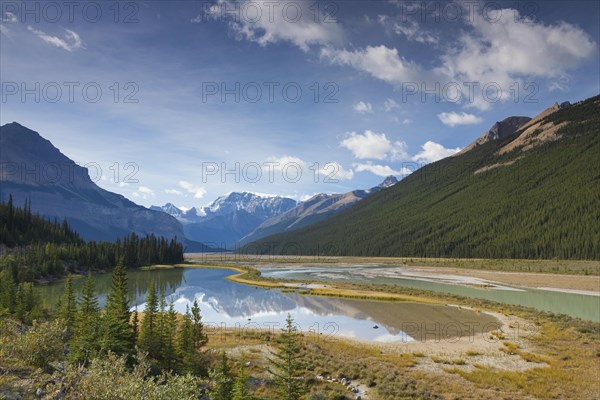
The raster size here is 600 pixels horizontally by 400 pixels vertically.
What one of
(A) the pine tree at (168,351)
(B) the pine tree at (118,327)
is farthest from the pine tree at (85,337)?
(A) the pine tree at (168,351)

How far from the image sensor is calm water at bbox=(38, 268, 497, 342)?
4262 centimetres

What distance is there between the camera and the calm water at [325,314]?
42.6m

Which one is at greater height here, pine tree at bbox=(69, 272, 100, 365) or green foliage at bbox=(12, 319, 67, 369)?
green foliage at bbox=(12, 319, 67, 369)

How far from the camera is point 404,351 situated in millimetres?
33594

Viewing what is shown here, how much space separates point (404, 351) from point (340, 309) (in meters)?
23.7

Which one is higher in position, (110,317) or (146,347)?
(110,317)

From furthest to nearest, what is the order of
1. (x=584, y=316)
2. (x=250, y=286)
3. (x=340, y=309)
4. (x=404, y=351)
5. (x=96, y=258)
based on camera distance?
(x=96, y=258), (x=250, y=286), (x=340, y=309), (x=584, y=316), (x=404, y=351)

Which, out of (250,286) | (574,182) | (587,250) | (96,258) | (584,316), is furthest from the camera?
(574,182)

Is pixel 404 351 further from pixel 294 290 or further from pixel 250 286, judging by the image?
pixel 250 286

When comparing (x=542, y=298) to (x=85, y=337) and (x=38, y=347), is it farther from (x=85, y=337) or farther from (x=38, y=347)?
(x=38, y=347)

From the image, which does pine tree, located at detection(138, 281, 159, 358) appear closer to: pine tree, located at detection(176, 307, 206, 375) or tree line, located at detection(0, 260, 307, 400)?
tree line, located at detection(0, 260, 307, 400)

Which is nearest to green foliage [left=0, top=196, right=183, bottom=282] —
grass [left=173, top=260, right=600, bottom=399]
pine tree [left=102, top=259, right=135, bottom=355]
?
pine tree [left=102, top=259, right=135, bottom=355]

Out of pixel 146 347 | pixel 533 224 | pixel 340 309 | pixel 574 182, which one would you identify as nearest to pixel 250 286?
pixel 340 309

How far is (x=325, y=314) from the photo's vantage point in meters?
53.0
